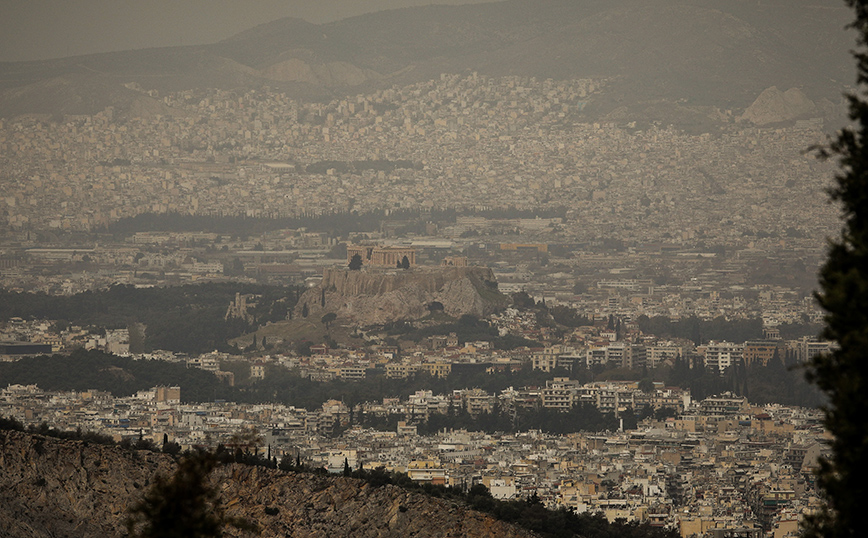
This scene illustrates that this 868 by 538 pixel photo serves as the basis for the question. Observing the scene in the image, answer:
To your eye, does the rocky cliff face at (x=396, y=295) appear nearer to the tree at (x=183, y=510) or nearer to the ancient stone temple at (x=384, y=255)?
the ancient stone temple at (x=384, y=255)

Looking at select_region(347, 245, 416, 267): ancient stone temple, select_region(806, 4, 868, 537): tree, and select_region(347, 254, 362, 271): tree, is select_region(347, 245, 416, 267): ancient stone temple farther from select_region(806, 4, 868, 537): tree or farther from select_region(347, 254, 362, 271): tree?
select_region(806, 4, 868, 537): tree

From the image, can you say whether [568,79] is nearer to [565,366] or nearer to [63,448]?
[565,366]

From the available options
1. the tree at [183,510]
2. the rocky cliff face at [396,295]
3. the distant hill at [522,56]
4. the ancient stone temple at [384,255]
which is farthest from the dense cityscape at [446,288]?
the tree at [183,510]

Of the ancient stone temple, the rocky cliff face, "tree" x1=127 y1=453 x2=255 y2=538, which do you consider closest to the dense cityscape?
the rocky cliff face

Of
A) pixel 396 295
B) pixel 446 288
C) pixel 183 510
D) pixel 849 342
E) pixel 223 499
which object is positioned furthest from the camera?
pixel 446 288

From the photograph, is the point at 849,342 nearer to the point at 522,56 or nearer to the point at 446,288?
the point at 446,288

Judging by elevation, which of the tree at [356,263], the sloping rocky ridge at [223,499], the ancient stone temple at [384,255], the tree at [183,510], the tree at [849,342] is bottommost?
the sloping rocky ridge at [223,499]

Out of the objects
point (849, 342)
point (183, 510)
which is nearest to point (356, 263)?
point (183, 510)
